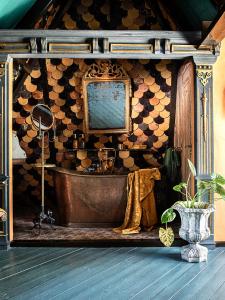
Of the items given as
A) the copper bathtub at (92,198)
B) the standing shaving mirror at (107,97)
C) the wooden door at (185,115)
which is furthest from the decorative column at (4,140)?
the wooden door at (185,115)

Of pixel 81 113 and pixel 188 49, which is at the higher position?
pixel 188 49

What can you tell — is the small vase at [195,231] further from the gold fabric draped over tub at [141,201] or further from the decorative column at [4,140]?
the decorative column at [4,140]

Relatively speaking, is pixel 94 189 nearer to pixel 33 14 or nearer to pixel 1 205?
pixel 1 205

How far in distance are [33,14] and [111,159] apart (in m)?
2.60

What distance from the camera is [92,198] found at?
19.0ft

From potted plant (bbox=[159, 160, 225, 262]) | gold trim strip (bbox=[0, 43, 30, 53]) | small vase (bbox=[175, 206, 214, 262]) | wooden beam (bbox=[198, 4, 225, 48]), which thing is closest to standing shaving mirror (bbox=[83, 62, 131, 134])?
gold trim strip (bbox=[0, 43, 30, 53])

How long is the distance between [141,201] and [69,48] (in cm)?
240

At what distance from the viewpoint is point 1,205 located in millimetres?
4730

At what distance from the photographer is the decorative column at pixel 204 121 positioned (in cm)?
479

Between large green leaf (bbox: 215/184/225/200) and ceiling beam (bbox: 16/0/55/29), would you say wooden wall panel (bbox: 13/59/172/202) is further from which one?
large green leaf (bbox: 215/184/225/200)

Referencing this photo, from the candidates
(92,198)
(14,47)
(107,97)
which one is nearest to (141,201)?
(92,198)

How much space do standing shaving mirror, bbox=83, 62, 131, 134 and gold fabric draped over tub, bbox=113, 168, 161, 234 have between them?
1.28m

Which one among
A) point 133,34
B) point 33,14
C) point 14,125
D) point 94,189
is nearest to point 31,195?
point 14,125

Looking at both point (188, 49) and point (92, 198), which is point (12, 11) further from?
point (92, 198)
